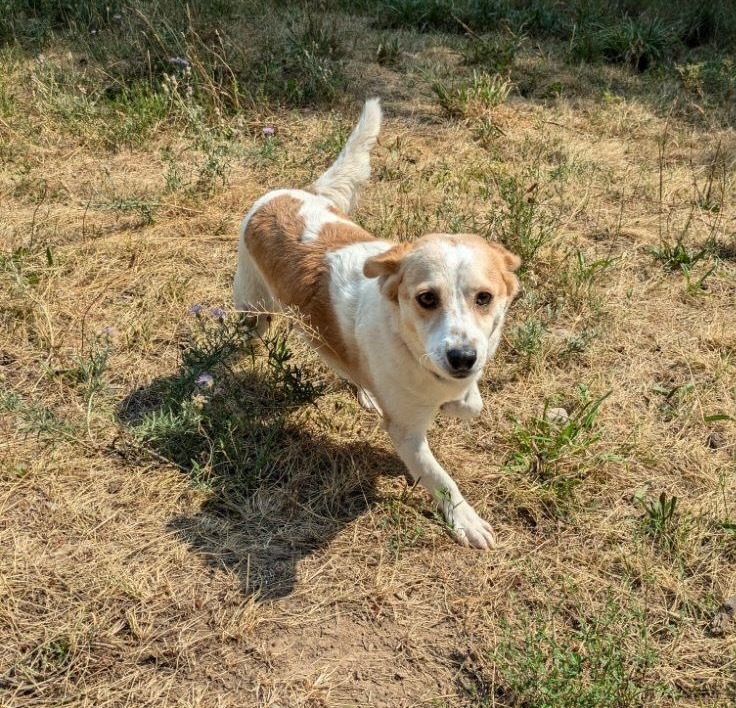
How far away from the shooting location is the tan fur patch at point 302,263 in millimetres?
3539

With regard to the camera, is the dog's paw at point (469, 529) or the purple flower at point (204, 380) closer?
the dog's paw at point (469, 529)

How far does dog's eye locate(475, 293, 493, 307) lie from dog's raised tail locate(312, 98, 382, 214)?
58.9 inches

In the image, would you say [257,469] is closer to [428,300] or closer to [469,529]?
[469,529]

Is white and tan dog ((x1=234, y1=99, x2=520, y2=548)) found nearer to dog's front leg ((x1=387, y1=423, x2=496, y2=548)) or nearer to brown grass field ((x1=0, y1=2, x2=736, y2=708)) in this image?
dog's front leg ((x1=387, y1=423, x2=496, y2=548))

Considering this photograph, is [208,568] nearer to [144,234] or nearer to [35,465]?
[35,465]

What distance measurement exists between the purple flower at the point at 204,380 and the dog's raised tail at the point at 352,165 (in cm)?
126

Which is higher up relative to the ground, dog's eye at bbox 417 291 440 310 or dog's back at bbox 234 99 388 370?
dog's eye at bbox 417 291 440 310

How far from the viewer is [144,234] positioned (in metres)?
4.99

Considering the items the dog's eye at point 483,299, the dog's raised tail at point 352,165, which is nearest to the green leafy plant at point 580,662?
the dog's eye at point 483,299

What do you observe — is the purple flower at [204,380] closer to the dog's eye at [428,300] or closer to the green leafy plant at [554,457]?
the dog's eye at [428,300]

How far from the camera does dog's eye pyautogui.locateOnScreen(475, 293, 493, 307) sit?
2906mm

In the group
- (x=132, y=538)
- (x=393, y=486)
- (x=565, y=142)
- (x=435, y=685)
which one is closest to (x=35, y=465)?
(x=132, y=538)

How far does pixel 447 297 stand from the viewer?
113 inches

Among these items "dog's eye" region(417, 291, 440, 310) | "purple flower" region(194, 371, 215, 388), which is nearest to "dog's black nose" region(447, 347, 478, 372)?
"dog's eye" region(417, 291, 440, 310)
